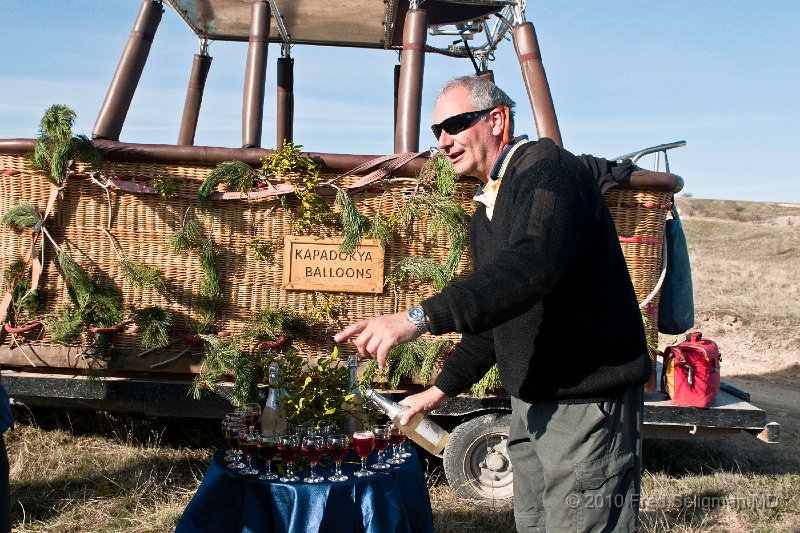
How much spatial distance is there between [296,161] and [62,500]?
2.53 m

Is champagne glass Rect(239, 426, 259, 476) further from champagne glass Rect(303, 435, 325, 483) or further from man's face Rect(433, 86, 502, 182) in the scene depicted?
man's face Rect(433, 86, 502, 182)

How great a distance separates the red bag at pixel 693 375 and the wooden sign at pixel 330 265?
2038 millimetres

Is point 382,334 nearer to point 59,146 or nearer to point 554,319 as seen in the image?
point 554,319

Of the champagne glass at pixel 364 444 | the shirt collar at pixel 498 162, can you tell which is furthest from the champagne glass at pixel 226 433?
the shirt collar at pixel 498 162

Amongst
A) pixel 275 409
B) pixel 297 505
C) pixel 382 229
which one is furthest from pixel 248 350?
pixel 297 505

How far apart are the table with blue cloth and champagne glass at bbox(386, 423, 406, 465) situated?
16 centimetres

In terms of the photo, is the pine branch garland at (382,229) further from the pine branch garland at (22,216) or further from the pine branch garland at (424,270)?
the pine branch garland at (22,216)

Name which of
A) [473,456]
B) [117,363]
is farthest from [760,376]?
[117,363]

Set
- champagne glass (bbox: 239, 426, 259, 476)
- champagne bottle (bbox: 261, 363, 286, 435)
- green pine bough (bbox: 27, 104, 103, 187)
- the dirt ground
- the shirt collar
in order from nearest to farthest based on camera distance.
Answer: the shirt collar → champagne glass (bbox: 239, 426, 259, 476) → champagne bottle (bbox: 261, 363, 286, 435) → green pine bough (bbox: 27, 104, 103, 187) → the dirt ground

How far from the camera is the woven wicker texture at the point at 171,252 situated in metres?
4.92

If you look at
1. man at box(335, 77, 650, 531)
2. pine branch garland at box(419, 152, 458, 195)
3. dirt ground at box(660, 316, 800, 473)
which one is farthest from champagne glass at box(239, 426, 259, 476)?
dirt ground at box(660, 316, 800, 473)

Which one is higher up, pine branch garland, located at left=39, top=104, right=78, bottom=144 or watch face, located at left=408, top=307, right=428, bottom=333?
pine branch garland, located at left=39, top=104, right=78, bottom=144

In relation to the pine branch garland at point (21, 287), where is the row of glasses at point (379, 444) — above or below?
below

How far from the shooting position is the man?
2.23 meters
